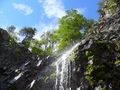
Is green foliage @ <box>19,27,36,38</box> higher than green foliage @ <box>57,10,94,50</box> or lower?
higher

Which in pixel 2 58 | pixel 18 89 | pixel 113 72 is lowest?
pixel 113 72

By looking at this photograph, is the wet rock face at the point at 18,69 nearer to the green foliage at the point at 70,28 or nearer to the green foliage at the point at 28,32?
the green foliage at the point at 70,28

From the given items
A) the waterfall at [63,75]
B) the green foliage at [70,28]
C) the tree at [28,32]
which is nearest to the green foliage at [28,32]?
the tree at [28,32]

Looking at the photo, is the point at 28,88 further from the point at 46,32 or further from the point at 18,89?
the point at 46,32

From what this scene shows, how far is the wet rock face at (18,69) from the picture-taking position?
2694 cm

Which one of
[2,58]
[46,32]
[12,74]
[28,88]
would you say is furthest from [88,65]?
[46,32]

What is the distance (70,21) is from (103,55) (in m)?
22.3

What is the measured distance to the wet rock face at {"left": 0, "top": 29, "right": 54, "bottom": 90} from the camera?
88.4ft

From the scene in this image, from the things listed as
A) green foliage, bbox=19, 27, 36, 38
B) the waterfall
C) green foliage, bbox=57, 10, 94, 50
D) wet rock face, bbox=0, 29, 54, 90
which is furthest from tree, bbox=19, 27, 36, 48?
the waterfall

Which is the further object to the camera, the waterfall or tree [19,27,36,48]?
tree [19,27,36,48]

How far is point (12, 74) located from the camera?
29562 millimetres

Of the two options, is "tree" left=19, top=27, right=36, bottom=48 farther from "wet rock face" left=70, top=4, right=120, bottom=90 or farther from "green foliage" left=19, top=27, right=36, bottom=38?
"wet rock face" left=70, top=4, right=120, bottom=90

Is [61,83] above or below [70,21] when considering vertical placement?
below

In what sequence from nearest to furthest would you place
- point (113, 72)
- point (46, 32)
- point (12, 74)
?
1. point (113, 72)
2. point (12, 74)
3. point (46, 32)
